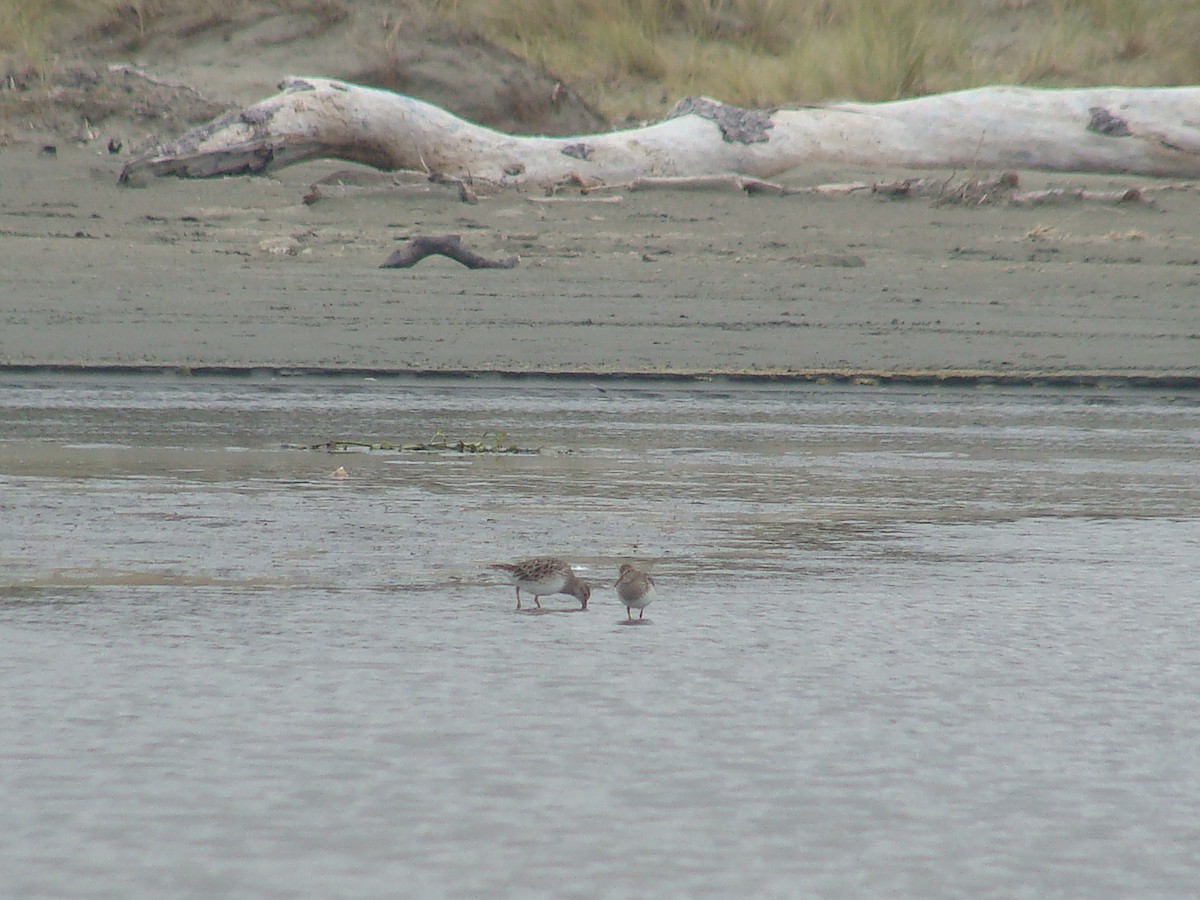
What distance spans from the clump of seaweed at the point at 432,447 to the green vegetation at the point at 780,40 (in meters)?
10.6

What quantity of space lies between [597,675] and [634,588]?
0.50 meters

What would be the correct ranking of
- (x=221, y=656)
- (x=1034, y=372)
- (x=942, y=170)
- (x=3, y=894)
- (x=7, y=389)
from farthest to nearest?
(x=942, y=170) → (x=1034, y=372) → (x=7, y=389) → (x=221, y=656) → (x=3, y=894)

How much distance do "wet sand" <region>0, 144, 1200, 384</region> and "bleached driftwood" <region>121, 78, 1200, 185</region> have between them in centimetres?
33

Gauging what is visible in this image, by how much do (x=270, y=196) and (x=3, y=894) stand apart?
12.5m

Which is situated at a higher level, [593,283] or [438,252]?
[438,252]

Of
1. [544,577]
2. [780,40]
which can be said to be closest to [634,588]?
[544,577]

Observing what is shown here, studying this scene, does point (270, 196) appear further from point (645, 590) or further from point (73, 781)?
point (73, 781)

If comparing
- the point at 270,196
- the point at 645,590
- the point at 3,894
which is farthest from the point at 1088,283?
the point at 3,894

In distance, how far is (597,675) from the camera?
438 centimetres

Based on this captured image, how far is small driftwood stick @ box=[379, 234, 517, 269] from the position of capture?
13148mm

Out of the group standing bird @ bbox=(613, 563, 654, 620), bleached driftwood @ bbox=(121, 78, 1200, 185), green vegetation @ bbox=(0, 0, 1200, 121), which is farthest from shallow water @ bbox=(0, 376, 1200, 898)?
green vegetation @ bbox=(0, 0, 1200, 121)

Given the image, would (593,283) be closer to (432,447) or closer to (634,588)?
(432,447)

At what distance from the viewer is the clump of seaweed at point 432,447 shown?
8.23 m

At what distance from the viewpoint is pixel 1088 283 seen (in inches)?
528
